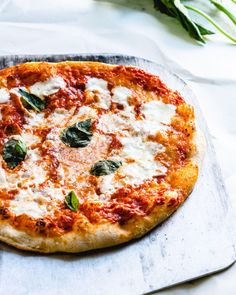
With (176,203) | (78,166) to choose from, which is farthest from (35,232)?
(176,203)

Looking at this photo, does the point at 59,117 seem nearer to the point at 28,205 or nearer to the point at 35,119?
the point at 35,119

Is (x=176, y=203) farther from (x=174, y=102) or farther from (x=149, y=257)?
(x=174, y=102)

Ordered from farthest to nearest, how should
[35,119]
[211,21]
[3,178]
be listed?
[211,21] → [35,119] → [3,178]

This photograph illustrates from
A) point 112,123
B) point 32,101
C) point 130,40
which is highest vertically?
point 112,123

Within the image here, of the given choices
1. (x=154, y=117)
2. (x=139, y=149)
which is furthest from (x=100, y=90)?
(x=139, y=149)

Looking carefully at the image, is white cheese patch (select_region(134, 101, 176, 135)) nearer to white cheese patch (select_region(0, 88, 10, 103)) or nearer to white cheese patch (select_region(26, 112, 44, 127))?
white cheese patch (select_region(26, 112, 44, 127))

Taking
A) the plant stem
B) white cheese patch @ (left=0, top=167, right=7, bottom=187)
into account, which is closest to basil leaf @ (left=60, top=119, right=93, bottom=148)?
white cheese patch @ (left=0, top=167, right=7, bottom=187)

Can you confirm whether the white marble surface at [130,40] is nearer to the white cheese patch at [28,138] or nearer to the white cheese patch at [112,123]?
the white cheese patch at [112,123]

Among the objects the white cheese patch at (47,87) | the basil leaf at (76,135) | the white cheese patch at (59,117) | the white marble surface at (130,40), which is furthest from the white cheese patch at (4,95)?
the white marble surface at (130,40)
